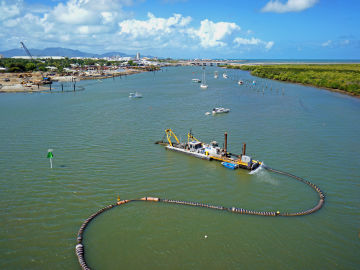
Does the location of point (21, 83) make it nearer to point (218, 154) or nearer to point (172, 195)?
point (218, 154)

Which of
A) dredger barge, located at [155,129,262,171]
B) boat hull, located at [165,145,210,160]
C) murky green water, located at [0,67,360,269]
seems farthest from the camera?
boat hull, located at [165,145,210,160]

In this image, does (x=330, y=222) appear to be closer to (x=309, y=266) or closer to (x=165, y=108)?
(x=309, y=266)

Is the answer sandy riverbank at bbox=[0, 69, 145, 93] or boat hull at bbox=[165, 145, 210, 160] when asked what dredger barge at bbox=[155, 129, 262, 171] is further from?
sandy riverbank at bbox=[0, 69, 145, 93]

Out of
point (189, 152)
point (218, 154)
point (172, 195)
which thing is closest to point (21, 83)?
point (189, 152)

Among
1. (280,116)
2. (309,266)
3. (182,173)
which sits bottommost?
(309,266)

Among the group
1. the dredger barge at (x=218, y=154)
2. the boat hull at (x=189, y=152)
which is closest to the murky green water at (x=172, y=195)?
the boat hull at (x=189, y=152)

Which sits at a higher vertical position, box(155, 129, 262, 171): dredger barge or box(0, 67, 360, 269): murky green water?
box(155, 129, 262, 171): dredger barge

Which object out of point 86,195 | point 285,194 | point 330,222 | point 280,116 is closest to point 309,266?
point 330,222

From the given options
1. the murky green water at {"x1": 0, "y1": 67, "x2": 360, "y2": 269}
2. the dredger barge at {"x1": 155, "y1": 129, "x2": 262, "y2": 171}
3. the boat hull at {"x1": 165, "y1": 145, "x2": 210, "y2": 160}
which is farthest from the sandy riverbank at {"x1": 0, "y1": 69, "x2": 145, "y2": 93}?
the dredger barge at {"x1": 155, "y1": 129, "x2": 262, "y2": 171}

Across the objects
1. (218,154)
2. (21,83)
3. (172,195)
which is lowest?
(172,195)
